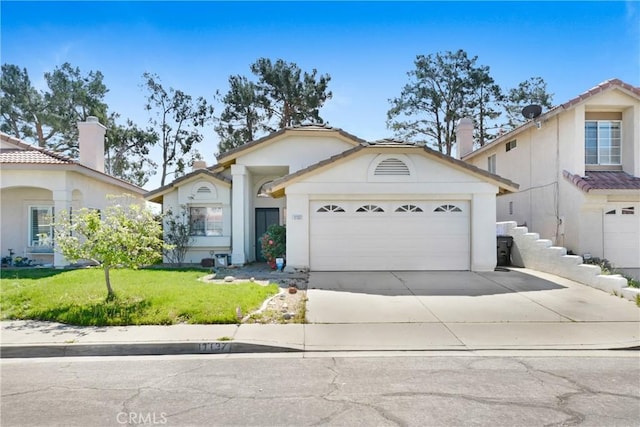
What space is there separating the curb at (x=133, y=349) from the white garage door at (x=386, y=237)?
253 inches

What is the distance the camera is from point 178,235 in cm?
1459

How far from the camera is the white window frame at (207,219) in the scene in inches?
590

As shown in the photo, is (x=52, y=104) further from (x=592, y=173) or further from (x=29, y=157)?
(x=592, y=173)

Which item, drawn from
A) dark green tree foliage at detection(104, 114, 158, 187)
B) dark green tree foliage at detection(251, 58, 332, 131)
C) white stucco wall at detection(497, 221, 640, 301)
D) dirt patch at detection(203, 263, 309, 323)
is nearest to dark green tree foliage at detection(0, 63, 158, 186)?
dark green tree foliage at detection(104, 114, 158, 187)

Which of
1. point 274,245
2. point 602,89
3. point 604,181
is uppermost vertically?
point 602,89

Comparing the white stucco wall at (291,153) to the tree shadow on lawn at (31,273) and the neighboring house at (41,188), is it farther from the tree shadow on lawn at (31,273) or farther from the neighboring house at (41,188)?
the tree shadow on lawn at (31,273)

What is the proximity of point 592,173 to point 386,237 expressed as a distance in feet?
24.6

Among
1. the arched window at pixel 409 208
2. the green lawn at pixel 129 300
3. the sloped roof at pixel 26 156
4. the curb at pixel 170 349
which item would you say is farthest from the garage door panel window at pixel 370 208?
the sloped roof at pixel 26 156

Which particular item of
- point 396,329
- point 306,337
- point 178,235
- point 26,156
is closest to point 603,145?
point 396,329

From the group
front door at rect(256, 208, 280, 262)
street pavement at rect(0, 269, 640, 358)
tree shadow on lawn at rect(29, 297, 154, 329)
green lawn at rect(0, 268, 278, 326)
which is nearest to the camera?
street pavement at rect(0, 269, 640, 358)

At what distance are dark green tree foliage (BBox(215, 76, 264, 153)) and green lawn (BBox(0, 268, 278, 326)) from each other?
2041 cm

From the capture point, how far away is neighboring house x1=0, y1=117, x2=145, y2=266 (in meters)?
13.3

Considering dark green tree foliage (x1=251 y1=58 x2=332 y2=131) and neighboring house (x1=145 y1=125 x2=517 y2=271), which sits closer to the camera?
neighboring house (x1=145 y1=125 x2=517 y2=271)

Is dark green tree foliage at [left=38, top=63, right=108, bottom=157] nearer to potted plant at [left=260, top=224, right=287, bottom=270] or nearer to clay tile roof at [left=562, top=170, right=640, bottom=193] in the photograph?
potted plant at [left=260, top=224, right=287, bottom=270]
